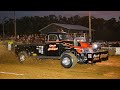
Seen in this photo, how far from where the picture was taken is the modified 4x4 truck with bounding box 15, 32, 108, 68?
1298 cm

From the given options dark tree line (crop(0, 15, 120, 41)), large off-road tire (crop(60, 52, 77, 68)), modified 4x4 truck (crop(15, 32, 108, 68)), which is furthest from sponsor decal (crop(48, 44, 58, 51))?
dark tree line (crop(0, 15, 120, 41))

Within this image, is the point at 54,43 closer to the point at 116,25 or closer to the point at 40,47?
the point at 40,47

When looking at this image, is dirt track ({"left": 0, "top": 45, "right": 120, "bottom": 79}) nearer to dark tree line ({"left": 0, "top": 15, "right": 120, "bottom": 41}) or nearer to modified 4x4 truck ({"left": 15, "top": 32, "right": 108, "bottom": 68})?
modified 4x4 truck ({"left": 15, "top": 32, "right": 108, "bottom": 68})

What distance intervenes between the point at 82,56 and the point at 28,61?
171 inches

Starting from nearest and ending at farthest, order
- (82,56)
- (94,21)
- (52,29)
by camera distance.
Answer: (82,56)
(52,29)
(94,21)

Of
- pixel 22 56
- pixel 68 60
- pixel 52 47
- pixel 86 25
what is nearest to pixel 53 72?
pixel 68 60

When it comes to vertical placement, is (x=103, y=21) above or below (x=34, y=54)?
above

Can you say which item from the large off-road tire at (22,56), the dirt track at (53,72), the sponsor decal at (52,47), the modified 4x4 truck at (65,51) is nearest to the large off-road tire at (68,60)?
the modified 4x4 truck at (65,51)

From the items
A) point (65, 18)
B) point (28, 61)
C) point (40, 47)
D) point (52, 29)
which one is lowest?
point (28, 61)

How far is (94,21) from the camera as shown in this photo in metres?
77.2

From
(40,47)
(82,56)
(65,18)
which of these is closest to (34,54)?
(40,47)

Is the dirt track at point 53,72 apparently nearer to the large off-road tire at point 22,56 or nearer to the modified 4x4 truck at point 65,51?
the large off-road tire at point 22,56

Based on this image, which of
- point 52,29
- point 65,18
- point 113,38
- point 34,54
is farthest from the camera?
point 65,18

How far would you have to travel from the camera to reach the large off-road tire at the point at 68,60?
1295cm
